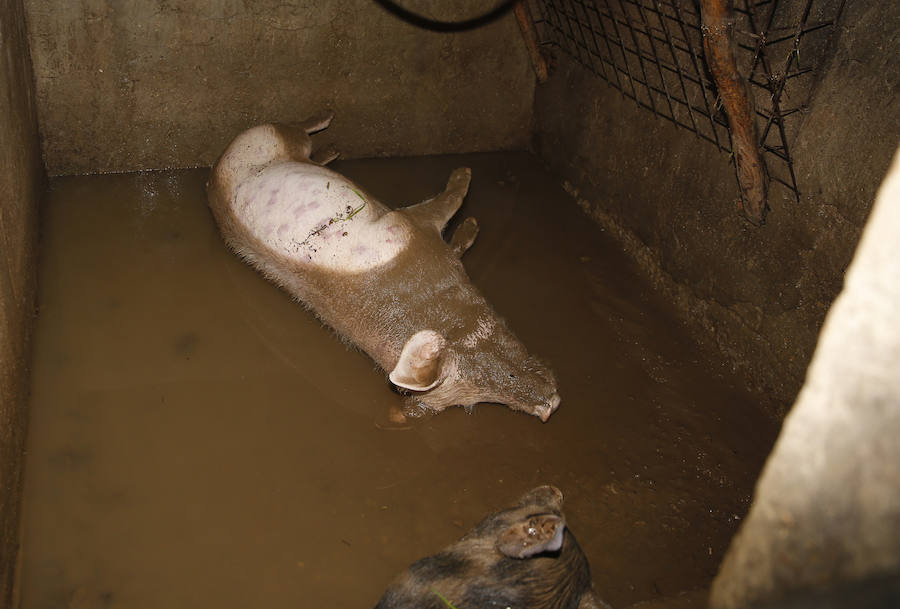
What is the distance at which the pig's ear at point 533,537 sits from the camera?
203 cm

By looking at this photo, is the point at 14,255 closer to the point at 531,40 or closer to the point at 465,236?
the point at 465,236

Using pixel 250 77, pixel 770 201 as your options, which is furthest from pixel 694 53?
pixel 250 77

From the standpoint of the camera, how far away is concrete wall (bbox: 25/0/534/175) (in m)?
4.69

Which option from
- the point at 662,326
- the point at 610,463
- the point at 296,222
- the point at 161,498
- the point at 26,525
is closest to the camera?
the point at 26,525

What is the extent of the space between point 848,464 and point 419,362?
7.49 ft

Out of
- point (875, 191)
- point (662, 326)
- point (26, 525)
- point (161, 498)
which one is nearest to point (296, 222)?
point (161, 498)

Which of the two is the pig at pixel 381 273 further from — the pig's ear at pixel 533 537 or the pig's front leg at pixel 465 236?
the pig's ear at pixel 533 537

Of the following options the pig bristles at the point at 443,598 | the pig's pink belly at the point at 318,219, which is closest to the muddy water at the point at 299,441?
the pig's pink belly at the point at 318,219

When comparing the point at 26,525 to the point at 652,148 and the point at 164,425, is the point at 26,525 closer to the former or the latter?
the point at 164,425

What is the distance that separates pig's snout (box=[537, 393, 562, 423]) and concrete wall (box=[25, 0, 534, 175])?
320 centimetres

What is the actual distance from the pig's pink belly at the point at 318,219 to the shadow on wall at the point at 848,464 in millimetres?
2812

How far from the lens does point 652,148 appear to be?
4.39 m

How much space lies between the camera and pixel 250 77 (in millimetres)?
5090

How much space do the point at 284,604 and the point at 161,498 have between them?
776mm
